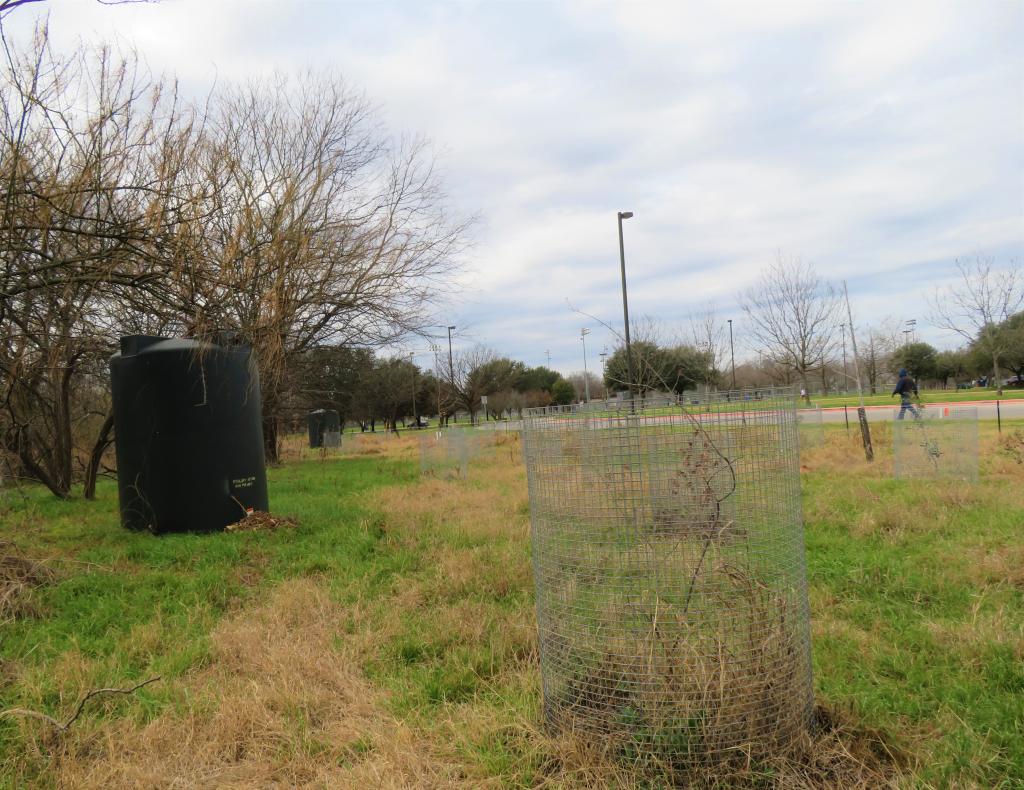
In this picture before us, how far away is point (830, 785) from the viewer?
229 cm

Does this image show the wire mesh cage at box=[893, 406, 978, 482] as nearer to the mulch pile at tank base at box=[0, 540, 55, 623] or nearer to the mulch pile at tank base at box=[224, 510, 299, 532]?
the mulch pile at tank base at box=[224, 510, 299, 532]

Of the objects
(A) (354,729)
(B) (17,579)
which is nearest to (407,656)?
(A) (354,729)

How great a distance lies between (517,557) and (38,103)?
206 inches

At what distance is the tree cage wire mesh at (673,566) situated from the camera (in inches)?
99.0

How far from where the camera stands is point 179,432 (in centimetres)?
706

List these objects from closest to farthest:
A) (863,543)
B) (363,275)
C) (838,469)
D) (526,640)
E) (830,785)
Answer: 1. (830,785)
2. (526,640)
3. (863,543)
4. (838,469)
5. (363,275)

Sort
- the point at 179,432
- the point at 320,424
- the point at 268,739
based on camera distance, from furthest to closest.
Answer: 1. the point at 320,424
2. the point at 179,432
3. the point at 268,739

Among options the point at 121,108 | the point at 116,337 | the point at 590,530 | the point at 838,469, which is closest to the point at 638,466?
the point at 590,530

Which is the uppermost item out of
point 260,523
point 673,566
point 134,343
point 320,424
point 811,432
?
point 134,343

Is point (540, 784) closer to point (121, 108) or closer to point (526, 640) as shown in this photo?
point (526, 640)

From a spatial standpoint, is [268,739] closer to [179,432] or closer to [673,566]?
[673,566]

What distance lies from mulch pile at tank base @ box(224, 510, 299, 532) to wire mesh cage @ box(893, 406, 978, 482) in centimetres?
786

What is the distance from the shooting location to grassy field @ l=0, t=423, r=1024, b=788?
260 centimetres

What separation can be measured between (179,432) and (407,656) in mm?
4454
